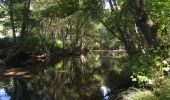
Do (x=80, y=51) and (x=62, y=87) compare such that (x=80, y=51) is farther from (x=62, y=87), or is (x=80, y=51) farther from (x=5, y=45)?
(x=62, y=87)

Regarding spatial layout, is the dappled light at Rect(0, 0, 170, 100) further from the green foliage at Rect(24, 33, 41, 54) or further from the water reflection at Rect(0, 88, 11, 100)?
the green foliage at Rect(24, 33, 41, 54)

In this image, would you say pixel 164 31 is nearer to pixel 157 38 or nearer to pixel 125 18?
pixel 157 38

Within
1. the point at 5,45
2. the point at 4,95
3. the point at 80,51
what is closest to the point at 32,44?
the point at 5,45

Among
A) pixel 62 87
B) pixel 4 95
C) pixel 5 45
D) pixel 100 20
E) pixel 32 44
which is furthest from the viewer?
pixel 32 44

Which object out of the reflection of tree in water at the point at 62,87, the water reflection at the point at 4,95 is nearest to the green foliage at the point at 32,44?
the reflection of tree in water at the point at 62,87

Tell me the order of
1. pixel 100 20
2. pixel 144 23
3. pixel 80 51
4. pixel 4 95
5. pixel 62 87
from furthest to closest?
1. pixel 80 51
2. pixel 100 20
3. pixel 62 87
4. pixel 4 95
5. pixel 144 23

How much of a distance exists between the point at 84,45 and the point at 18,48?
35.5m

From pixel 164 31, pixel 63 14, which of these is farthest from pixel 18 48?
pixel 164 31

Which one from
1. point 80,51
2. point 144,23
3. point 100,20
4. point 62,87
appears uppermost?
point 100,20

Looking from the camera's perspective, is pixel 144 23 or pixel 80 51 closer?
pixel 144 23

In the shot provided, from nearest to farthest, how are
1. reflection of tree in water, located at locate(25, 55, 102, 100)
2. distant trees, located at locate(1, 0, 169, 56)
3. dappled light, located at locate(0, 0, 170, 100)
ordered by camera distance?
dappled light, located at locate(0, 0, 170, 100) < distant trees, located at locate(1, 0, 169, 56) < reflection of tree in water, located at locate(25, 55, 102, 100)

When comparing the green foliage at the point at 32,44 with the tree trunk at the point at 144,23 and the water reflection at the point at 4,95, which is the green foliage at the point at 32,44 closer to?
the water reflection at the point at 4,95

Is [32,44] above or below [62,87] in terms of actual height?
above

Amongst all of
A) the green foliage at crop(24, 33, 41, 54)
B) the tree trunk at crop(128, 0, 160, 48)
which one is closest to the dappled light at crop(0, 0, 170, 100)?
the tree trunk at crop(128, 0, 160, 48)
